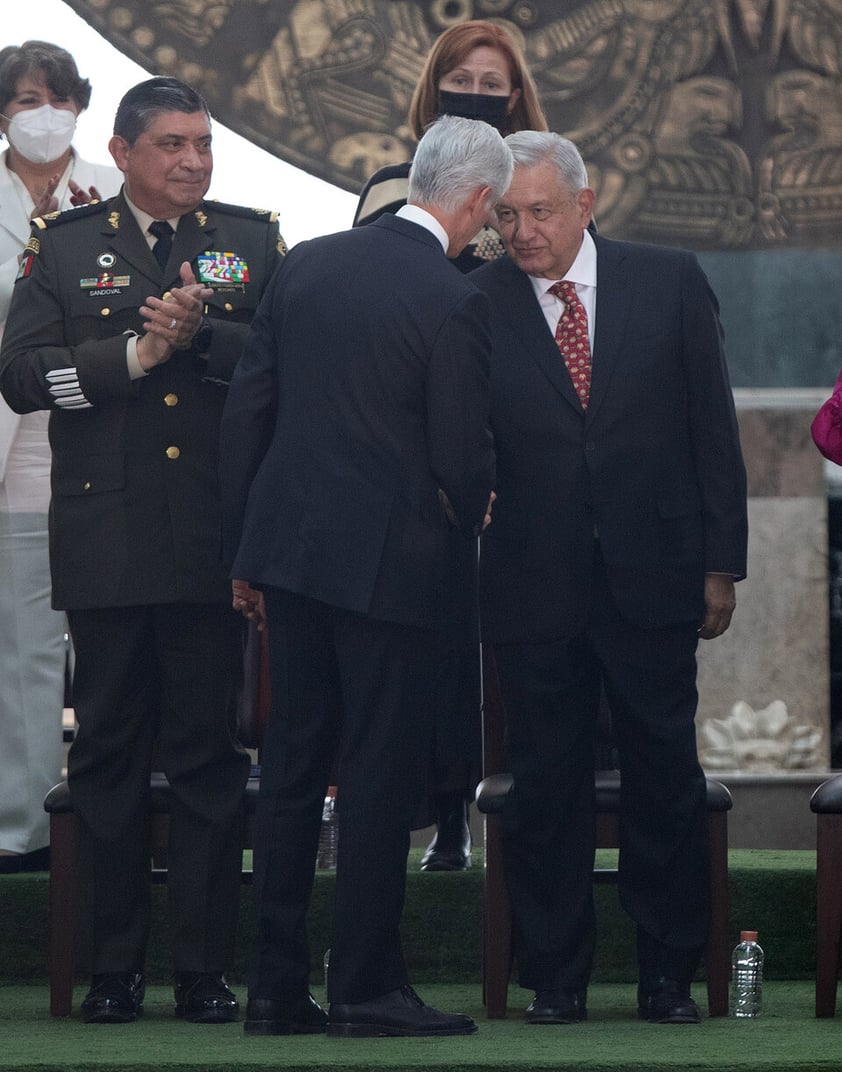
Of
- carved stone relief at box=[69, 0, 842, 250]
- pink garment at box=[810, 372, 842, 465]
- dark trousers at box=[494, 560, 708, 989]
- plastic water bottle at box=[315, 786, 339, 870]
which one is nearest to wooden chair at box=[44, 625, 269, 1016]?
dark trousers at box=[494, 560, 708, 989]

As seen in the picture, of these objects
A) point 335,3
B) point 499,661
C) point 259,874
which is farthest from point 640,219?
point 259,874

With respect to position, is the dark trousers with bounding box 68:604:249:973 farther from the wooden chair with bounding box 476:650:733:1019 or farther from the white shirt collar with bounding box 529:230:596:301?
the white shirt collar with bounding box 529:230:596:301

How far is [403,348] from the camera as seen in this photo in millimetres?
3342

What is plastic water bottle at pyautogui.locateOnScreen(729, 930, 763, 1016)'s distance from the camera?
377 cm

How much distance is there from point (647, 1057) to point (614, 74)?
3.47m

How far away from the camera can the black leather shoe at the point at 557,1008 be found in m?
3.58

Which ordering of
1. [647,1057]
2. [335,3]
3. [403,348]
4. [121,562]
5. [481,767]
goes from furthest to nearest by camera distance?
[335,3]
[481,767]
[121,562]
[403,348]
[647,1057]

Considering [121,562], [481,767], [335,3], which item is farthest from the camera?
[335,3]

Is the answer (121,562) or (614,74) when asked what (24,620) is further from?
(614,74)

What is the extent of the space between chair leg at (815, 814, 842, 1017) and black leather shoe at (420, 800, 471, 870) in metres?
0.94

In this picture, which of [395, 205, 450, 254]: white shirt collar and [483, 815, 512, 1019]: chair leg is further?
[483, 815, 512, 1019]: chair leg

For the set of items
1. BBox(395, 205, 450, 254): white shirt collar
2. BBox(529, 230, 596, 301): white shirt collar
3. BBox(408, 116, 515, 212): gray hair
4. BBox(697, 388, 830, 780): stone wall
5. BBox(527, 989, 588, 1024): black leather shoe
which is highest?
BBox(408, 116, 515, 212): gray hair

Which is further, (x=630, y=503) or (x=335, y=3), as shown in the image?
(x=335, y=3)

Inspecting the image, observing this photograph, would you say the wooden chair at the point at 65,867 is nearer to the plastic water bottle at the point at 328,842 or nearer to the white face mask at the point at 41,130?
the plastic water bottle at the point at 328,842
